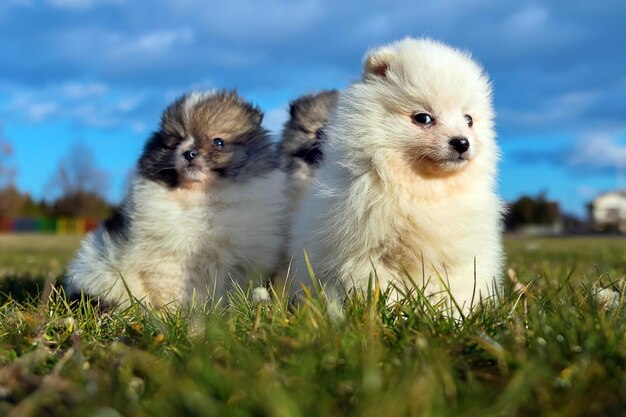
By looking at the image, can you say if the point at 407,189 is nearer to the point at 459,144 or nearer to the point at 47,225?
the point at 459,144

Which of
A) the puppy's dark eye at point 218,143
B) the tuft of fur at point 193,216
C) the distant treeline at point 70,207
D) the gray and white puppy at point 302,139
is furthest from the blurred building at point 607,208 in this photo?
the puppy's dark eye at point 218,143

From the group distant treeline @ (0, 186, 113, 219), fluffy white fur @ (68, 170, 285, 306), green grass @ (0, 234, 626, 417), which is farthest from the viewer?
distant treeline @ (0, 186, 113, 219)

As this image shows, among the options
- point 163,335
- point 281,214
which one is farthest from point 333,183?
point 163,335

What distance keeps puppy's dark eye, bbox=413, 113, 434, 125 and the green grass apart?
1193 millimetres

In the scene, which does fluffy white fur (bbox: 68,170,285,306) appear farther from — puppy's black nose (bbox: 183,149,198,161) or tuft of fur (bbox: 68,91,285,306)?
puppy's black nose (bbox: 183,149,198,161)

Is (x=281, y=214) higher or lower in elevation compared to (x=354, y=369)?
higher

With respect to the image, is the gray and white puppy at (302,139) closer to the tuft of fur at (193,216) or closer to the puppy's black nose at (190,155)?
the tuft of fur at (193,216)

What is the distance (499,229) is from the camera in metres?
3.98

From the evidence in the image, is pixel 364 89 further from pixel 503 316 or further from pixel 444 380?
pixel 444 380

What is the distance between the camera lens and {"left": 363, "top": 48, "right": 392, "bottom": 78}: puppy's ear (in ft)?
12.7

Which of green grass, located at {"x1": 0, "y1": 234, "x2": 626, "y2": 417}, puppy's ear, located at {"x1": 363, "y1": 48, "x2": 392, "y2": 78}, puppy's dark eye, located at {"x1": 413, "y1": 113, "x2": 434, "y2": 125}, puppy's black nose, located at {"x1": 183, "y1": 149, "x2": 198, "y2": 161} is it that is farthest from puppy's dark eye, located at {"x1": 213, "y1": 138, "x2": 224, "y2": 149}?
green grass, located at {"x1": 0, "y1": 234, "x2": 626, "y2": 417}

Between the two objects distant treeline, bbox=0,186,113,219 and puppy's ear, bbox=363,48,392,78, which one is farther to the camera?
distant treeline, bbox=0,186,113,219

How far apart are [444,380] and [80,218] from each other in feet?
208

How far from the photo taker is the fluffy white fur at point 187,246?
171 inches
